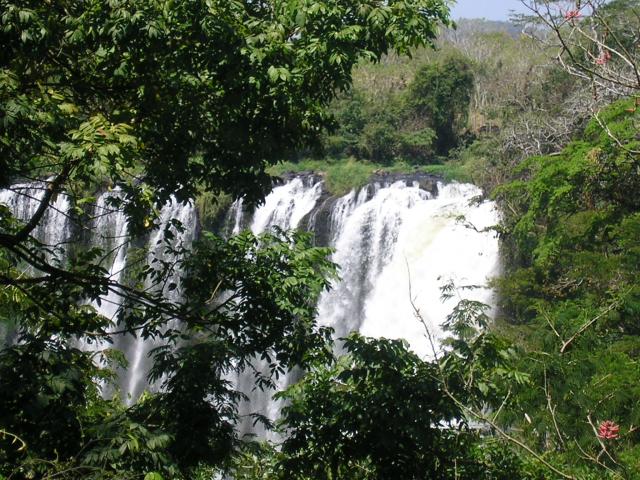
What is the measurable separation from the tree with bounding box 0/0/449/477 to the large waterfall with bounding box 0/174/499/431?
1056cm

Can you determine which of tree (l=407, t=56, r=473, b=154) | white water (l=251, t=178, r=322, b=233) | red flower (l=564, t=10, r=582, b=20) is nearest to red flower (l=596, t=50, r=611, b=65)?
red flower (l=564, t=10, r=582, b=20)

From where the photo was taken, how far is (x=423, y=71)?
27.4 m

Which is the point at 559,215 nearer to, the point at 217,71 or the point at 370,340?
the point at 370,340

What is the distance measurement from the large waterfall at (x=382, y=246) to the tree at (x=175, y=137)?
10565mm

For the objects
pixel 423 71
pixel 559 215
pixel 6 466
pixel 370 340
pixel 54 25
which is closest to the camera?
pixel 6 466

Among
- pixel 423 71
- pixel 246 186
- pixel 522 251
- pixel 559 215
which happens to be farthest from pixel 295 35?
pixel 423 71

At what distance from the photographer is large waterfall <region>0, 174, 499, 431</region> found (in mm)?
16578

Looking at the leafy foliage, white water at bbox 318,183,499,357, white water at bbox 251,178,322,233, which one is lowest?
white water at bbox 318,183,499,357

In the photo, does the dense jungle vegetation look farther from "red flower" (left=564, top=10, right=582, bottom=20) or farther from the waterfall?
the waterfall

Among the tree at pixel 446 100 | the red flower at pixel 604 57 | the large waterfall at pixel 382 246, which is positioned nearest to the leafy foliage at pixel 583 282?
the large waterfall at pixel 382 246

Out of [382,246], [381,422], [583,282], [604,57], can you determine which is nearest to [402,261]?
[382,246]

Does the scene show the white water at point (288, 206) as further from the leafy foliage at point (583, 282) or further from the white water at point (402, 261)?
the leafy foliage at point (583, 282)

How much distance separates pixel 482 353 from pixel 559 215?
9102 millimetres

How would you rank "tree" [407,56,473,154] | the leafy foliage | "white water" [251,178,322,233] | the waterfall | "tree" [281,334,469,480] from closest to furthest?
1. "tree" [281,334,469,480]
2. the leafy foliage
3. the waterfall
4. "white water" [251,178,322,233]
5. "tree" [407,56,473,154]
